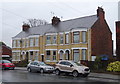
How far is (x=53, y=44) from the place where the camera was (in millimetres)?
41750

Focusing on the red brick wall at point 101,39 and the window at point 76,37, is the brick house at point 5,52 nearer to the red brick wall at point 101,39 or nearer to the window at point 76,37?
the window at point 76,37

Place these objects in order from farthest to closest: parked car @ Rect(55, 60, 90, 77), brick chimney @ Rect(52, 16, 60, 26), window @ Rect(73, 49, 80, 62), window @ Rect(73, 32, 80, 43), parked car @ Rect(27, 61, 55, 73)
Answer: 1. brick chimney @ Rect(52, 16, 60, 26)
2. window @ Rect(73, 32, 80, 43)
3. window @ Rect(73, 49, 80, 62)
4. parked car @ Rect(27, 61, 55, 73)
5. parked car @ Rect(55, 60, 90, 77)

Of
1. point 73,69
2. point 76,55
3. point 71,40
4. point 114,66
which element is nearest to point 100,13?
point 71,40

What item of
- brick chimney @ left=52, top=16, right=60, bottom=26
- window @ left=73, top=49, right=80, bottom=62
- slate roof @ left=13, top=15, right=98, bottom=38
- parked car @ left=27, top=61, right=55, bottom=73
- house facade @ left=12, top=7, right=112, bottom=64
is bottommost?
parked car @ left=27, top=61, right=55, bottom=73

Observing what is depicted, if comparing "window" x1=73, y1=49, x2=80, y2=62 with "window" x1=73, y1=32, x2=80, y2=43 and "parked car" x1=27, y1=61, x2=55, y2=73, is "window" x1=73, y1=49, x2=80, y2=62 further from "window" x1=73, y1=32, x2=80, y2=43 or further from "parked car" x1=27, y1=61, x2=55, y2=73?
"parked car" x1=27, y1=61, x2=55, y2=73

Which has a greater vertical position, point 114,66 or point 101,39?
point 101,39

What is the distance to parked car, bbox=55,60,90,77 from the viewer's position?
22627 millimetres

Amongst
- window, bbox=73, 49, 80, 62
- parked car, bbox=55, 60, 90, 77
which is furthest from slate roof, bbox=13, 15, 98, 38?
parked car, bbox=55, 60, 90, 77

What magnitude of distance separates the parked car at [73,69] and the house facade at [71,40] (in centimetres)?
1175

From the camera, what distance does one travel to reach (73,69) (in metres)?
23.1

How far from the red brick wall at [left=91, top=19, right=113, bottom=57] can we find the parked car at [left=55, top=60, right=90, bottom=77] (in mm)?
12834

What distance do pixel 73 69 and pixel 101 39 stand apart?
17305 millimetres

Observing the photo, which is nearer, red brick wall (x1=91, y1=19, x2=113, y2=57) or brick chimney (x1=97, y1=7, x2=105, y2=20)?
red brick wall (x1=91, y1=19, x2=113, y2=57)

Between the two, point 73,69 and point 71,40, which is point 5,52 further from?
point 73,69
